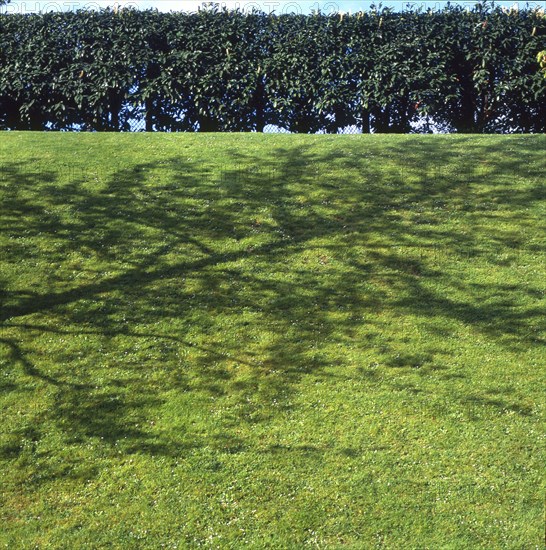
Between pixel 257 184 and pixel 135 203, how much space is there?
6.79ft

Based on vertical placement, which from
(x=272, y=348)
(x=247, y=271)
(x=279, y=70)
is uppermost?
(x=279, y=70)

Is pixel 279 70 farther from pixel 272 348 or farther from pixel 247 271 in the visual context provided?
pixel 272 348

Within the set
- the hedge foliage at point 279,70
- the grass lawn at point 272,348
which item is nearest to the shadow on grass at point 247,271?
the grass lawn at point 272,348

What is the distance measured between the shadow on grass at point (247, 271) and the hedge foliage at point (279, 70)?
3.03 meters

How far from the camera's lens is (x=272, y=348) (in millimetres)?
8523

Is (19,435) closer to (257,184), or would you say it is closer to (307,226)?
(307,226)

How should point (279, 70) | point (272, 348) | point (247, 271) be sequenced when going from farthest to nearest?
point (279, 70), point (247, 271), point (272, 348)

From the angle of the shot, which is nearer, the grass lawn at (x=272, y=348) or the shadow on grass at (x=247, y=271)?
the grass lawn at (x=272, y=348)

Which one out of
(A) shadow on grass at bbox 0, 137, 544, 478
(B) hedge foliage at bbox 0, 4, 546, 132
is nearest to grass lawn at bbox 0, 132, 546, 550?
(A) shadow on grass at bbox 0, 137, 544, 478

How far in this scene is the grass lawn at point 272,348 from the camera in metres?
6.63

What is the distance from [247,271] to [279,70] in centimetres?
748

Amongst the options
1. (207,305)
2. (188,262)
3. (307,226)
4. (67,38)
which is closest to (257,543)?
(207,305)

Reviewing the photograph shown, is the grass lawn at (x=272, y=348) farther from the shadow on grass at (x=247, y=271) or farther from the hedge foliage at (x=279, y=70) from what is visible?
the hedge foliage at (x=279, y=70)

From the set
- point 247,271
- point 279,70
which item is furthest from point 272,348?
point 279,70
